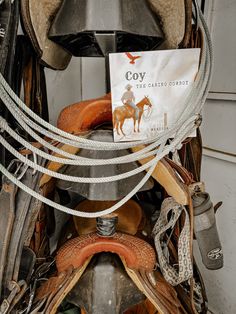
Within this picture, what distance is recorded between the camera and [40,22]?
0.69 m

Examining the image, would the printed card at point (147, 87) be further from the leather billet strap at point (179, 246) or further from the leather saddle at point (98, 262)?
the leather billet strap at point (179, 246)

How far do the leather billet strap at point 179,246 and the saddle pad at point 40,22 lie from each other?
43 centimetres

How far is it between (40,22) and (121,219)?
1.60 feet

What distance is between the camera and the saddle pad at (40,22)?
2.21 ft

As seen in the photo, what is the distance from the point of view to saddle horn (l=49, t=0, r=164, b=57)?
1.94ft

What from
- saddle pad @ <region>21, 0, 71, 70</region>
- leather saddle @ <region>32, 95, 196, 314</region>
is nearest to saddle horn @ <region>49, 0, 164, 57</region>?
saddle pad @ <region>21, 0, 71, 70</region>

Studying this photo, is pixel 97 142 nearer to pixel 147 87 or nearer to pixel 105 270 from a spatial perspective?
pixel 147 87

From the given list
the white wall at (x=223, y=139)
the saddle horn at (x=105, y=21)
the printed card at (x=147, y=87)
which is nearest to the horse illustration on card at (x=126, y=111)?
the printed card at (x=147, y=87)

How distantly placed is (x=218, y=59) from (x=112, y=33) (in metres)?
0.52

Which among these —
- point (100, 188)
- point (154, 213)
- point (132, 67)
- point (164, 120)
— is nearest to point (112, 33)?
point (132, 67)

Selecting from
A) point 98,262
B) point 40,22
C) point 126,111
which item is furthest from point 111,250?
point 40,22

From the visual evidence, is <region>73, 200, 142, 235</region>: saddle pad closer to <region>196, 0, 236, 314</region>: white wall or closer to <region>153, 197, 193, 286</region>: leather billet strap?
<region>153, 197, 193, 286</region>: leather billet strap

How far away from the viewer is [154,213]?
2.86 ft

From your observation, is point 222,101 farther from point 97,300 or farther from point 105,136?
point 97,300
